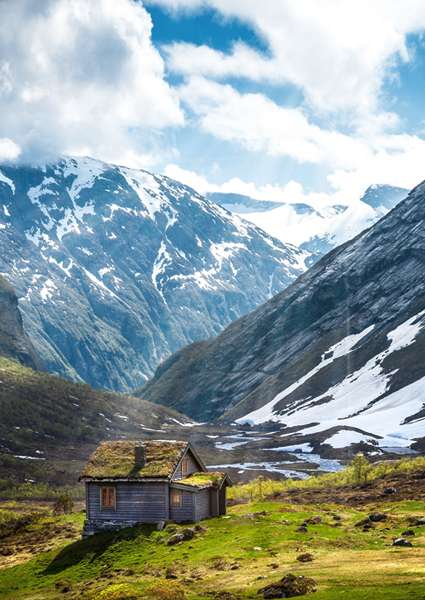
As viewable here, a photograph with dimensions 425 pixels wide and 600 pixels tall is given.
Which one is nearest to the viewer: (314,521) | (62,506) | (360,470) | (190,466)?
(314,521)

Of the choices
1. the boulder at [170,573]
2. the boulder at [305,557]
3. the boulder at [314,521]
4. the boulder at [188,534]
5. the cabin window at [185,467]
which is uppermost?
the cabin window at [185,467]

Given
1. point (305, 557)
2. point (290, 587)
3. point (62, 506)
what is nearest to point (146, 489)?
point (305, 557)

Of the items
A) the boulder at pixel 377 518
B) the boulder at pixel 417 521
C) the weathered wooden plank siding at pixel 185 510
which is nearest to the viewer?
the boulder at pixel 417 521

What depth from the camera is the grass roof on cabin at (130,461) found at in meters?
55.6

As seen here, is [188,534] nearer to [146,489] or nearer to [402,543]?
[146,489]

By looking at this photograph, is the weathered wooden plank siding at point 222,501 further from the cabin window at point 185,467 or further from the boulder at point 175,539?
the boulder at point 175,539

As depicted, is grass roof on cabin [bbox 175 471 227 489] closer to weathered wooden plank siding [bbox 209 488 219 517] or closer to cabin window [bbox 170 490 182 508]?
weathered wooden plank siding [bbox 209 488 219 517]

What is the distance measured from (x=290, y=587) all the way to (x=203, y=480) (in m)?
24.6

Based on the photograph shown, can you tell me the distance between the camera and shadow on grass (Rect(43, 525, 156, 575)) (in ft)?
161

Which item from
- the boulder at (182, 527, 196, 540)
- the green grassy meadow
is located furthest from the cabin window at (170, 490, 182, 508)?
the boulder at (182, 527, 196, 540)

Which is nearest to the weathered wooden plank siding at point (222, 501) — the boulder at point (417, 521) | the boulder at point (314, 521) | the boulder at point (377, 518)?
the boulder at point (314, 521)

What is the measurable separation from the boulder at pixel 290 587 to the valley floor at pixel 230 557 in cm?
52

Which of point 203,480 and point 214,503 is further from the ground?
point 203,480

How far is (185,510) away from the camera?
54.5 meters
